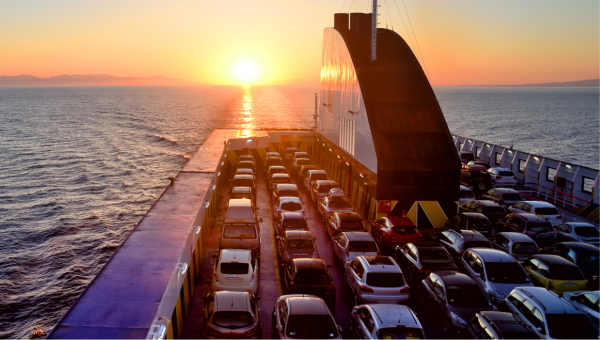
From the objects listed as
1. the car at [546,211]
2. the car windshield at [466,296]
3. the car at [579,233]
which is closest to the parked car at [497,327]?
the car windshield at [466,296]

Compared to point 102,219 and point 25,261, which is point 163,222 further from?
point 102,219

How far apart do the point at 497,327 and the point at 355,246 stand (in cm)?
604

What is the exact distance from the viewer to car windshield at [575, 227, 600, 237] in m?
18.2

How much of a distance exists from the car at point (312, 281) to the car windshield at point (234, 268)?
1.27 m

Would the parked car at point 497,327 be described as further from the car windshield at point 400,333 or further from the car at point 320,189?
the car at point 320,189

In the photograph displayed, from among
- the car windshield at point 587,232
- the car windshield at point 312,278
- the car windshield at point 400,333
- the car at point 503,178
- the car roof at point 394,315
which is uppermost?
the car roof at point 394,315

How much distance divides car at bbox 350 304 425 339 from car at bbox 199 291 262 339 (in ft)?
7.45

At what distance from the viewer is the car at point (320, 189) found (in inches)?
956

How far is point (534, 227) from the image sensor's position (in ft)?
61.0

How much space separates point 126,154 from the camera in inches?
2643

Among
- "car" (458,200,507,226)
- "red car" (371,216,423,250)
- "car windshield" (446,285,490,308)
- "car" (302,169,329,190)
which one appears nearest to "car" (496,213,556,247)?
"car" (458,200,507,226)

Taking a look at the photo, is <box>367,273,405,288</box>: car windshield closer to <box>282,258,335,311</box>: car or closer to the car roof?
<box>282,258,335,311</box>: car

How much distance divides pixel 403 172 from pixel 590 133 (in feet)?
354

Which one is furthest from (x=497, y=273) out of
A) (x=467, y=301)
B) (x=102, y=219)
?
(x=102, y=219)
